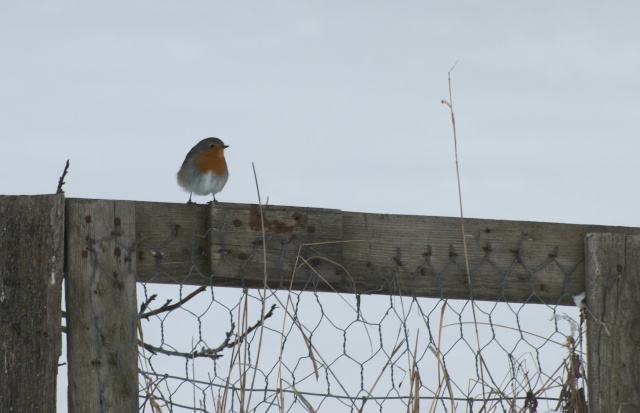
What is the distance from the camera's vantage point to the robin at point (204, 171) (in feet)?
18.1

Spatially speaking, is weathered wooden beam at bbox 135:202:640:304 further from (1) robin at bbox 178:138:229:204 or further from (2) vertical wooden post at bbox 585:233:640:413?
(1) robin at bbox 178:138:229:204

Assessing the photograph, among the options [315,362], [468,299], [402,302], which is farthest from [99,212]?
[468,299]

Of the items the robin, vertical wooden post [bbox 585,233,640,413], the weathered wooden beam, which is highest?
the robin

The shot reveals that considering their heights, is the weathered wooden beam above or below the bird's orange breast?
below

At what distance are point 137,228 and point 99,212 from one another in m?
0.14

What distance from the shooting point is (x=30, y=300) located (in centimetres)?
239

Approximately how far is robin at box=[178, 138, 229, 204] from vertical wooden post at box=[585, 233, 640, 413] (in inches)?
121

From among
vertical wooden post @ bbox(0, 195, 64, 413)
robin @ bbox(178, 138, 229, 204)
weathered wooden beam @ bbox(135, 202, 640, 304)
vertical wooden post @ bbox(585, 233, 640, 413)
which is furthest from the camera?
robin @ bbox(178, 138, 229, 204)

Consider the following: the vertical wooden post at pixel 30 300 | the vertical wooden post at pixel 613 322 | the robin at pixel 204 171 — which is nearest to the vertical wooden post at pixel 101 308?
the vertical wooden post at pixel 30 300

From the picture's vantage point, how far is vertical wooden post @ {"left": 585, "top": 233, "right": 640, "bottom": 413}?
2.86 metres

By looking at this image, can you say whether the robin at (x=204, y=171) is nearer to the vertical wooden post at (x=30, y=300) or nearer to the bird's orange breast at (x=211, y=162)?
the bird's orange breast at (x=211, y=162)

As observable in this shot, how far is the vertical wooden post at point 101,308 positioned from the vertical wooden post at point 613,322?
1.58 meters

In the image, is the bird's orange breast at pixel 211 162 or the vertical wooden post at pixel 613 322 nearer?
the vertical wooden post at pixel 613 322

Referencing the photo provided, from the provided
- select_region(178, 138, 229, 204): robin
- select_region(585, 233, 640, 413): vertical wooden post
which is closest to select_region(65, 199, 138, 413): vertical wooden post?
select_region(585, 233, 640, 413): vertical wooden post
